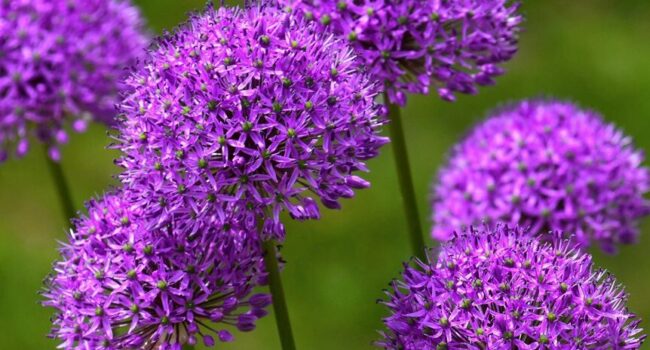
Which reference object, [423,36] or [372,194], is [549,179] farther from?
[372,194]

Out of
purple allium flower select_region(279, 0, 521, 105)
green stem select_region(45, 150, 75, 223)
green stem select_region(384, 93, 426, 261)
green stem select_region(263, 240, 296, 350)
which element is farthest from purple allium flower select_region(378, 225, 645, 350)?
green stem select_region(45, 150, 75, 223)

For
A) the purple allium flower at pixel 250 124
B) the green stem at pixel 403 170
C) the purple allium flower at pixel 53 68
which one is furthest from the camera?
the purple allium flower at pixel 53 68

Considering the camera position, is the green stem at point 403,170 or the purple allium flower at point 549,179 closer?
the green stem at point 403,170

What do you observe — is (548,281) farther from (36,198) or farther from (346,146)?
(36,198)

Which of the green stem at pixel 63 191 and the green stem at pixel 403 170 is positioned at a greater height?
the green stem at pixel 63 191

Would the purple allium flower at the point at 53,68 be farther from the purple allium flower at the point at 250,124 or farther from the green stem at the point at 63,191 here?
the purple allium flower at the point at 250,124

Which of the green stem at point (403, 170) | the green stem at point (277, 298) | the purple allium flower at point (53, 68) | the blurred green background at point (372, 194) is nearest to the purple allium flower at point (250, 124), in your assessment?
the green stem at point (277, 298)
